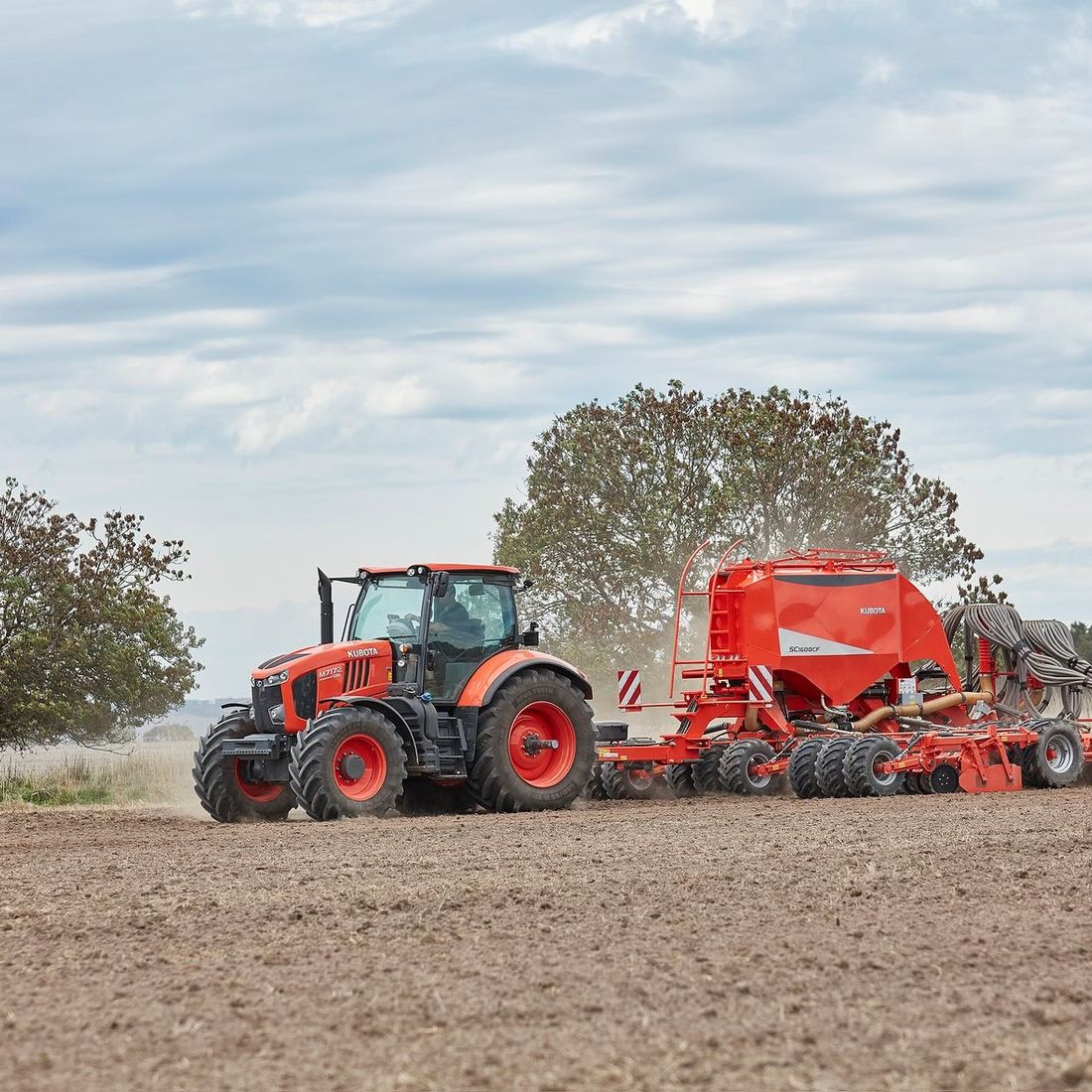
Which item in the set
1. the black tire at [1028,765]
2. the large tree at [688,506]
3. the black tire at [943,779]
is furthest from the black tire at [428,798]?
the large tree at [688,506]

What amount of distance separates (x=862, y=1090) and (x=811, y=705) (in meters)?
14.5

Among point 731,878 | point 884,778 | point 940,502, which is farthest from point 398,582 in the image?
point 940,502

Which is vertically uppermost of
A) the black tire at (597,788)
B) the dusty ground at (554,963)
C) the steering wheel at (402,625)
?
the steering wheel at (402,625)

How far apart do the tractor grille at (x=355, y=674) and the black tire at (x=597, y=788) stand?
402cm

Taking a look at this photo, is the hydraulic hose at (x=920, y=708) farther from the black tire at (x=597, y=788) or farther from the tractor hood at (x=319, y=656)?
the tractor hood at (x=319, y=656)

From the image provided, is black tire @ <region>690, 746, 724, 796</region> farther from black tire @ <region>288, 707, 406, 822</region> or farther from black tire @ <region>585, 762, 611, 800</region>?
black tire @ <region>288, 707, 406, 822</region>

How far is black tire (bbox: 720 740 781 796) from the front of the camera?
17953mm

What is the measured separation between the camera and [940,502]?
34844 mm

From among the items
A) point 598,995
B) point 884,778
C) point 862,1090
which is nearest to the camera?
point 862,1090

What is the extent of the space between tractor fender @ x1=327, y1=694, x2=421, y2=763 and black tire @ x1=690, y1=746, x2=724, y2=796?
4340 mm

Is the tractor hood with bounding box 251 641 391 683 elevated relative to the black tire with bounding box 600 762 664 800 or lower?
elevated

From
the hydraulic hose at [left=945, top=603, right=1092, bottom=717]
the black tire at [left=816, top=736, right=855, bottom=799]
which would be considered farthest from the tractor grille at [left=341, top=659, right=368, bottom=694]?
the hydraulic hose at [left=945, top=603, right=1092, bottom=717]

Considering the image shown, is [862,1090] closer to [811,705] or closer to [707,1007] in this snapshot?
[707,1007]

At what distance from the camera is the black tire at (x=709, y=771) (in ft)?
60.5
